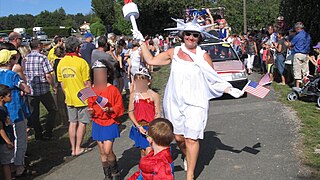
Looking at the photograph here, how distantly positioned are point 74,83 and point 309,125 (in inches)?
181

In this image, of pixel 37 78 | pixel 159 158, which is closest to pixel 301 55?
pixel 37 78

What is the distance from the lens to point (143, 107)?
5078mm

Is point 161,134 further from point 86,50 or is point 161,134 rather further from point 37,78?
point 86,50

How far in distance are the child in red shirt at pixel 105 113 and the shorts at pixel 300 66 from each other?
25.6ft

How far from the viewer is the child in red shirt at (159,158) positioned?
127 inches

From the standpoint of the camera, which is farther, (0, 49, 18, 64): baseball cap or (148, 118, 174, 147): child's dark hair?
(0, 49, 18, 64): baseball cap

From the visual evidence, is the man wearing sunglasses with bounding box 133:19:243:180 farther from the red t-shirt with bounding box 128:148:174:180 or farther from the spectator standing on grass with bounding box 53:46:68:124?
the spectator standing on grass with bounding box 53:46:68:124

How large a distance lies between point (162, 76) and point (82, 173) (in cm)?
1228

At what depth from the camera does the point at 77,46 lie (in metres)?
6.57

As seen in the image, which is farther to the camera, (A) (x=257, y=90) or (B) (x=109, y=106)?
(B) (x=109, y=106)

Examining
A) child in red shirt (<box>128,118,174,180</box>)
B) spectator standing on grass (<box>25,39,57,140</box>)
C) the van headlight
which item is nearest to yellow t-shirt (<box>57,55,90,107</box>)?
spectator standing on grass (<box>25,39,57,140</box>)

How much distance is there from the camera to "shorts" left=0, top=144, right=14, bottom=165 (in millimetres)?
4901

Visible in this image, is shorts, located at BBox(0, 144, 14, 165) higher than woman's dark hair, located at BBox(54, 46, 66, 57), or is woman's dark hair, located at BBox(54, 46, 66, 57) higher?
woman's dark hair, located at BBox(54, 46, 66, 57)

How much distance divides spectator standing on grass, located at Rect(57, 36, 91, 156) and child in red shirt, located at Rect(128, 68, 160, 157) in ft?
5.81
